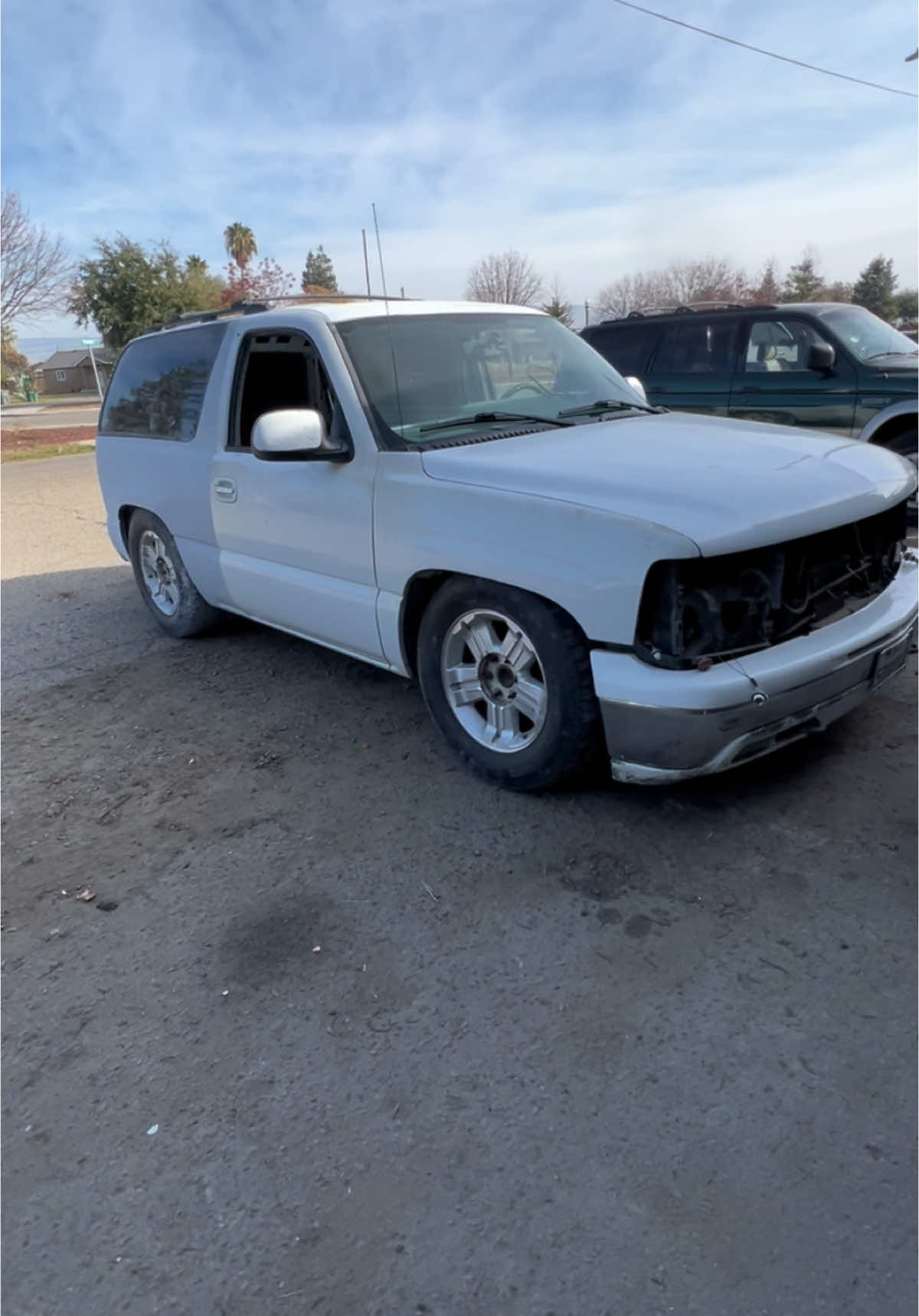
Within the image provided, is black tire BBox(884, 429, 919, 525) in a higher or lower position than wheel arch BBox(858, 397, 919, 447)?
lower

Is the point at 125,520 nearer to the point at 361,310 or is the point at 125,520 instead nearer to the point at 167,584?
the point at 167,584

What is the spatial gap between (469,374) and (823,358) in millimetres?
4718

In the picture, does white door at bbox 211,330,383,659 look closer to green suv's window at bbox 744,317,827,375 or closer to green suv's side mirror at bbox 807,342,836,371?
green suv's side mirror at bbox 807,342,836,371

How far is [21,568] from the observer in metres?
8.30

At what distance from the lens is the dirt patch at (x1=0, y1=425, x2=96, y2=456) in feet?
77.3

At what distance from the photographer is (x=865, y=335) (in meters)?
7.82

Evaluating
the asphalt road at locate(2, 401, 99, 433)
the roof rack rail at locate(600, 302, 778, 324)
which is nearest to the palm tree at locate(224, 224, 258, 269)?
the asphalt road at locate(2, 401, 99, 433)

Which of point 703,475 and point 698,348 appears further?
point 698,348

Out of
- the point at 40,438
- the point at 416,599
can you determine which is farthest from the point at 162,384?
the point at 40,438

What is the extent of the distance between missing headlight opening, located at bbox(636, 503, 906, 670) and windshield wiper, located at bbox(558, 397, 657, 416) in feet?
4.42

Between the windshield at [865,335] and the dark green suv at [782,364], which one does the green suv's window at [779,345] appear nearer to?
the dark green suv at [782,364]

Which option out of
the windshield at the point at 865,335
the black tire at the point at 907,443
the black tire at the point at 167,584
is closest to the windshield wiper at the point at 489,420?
the black tire at the point at 167,584

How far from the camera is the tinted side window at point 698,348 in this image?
8.34 m

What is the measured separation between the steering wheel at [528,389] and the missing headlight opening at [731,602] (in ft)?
5.17
